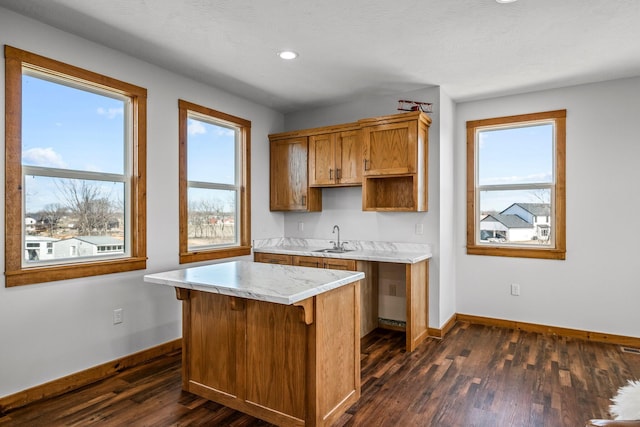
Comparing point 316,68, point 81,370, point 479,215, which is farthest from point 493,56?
point 81,370

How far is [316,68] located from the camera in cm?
354

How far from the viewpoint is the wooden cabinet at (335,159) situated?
4305 millimetres

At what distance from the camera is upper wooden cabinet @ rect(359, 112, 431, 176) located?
12.5ft

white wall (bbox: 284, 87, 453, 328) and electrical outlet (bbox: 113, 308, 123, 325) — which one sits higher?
white wall (bbox: 284, 87, 453, 328)

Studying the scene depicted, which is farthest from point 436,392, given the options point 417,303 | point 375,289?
point 375,289

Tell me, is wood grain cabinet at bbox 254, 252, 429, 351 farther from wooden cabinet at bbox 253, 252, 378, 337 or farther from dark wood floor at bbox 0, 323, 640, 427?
dark wood floor at bbox 0, 323, 640, 427

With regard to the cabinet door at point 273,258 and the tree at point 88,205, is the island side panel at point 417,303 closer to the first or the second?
the cabinet door at point 273,258

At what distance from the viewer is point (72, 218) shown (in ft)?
9.61

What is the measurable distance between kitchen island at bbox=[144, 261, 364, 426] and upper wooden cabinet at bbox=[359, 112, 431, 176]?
5.61ft

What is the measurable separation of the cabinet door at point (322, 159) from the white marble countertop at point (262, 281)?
6.14ft

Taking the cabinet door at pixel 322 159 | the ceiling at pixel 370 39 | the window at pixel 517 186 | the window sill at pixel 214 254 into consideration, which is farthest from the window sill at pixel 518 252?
the window sill at pixel 214 254

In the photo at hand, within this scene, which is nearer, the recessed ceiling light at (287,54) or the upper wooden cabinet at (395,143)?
the recessed ceiling light at (287,54)

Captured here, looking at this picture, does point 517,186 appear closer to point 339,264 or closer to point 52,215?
point 339,264

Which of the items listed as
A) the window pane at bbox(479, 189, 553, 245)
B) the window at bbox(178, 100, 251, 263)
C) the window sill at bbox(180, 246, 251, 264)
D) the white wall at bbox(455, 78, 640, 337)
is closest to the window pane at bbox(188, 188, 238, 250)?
the window at bbox(178, 100, 251, 263)
